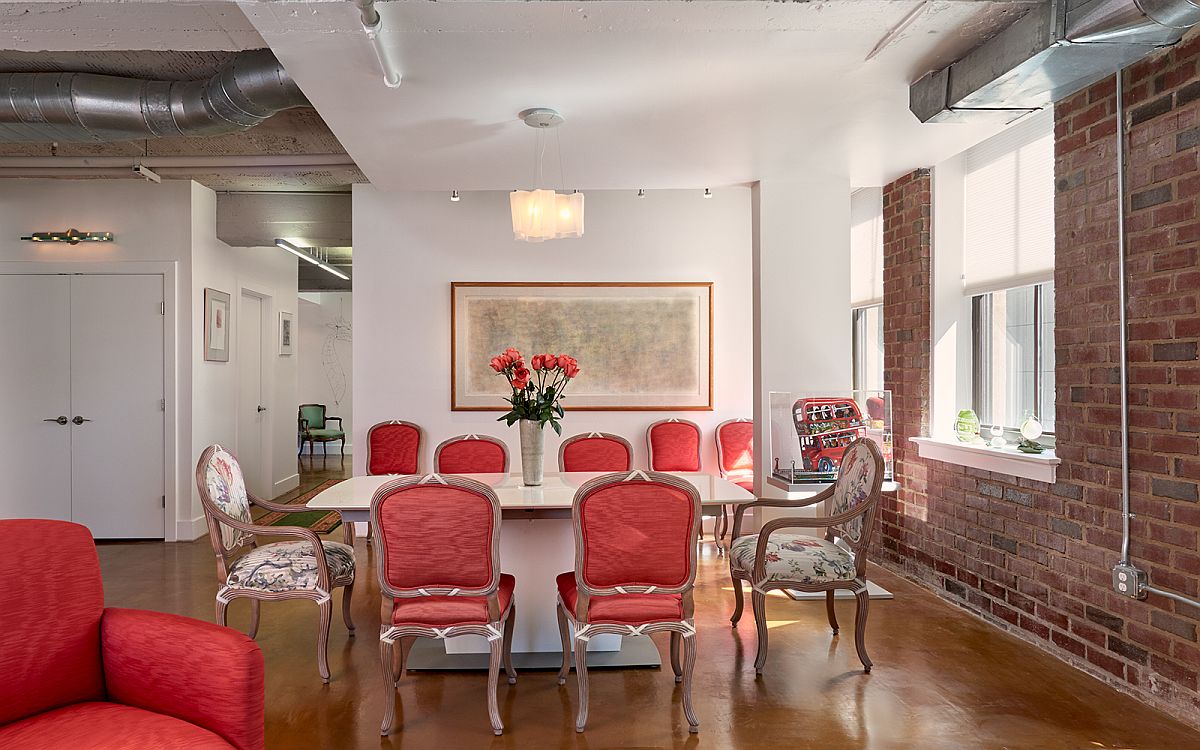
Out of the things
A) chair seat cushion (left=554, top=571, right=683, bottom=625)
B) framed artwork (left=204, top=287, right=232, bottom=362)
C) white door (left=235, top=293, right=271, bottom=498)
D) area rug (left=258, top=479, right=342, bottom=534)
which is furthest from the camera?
white door (left=235, top=293, right=271, bottom=498)

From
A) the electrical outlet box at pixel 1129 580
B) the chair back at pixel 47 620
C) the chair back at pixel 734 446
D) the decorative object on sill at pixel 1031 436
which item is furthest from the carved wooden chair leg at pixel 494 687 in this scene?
the chair back at pixel 734 446

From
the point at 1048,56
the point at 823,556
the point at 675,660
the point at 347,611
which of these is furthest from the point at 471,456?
the point at 1048,56

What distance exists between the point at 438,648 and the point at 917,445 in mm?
3114

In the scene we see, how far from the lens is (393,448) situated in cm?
584

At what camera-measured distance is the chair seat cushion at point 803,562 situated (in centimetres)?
340

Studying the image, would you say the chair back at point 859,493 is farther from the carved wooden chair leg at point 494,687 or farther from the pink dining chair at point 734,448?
the pink dining chair at point 734,448

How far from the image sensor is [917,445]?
476 centimetres

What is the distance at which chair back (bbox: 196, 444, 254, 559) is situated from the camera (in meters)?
3.35

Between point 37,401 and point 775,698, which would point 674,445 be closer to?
point 775,698

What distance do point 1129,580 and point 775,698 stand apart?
4.84 feet

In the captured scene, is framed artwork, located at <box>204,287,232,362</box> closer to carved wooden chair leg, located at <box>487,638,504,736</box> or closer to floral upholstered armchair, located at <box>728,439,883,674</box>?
carved wooden chair leg, located at <box>487,638,504,736</box>

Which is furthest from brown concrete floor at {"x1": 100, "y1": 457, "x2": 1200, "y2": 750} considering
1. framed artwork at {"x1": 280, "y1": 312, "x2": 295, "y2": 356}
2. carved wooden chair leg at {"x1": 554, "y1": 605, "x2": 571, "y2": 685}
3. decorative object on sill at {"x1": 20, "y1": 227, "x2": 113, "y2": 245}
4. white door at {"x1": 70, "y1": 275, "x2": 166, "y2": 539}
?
framed artwork at {"x1": 280, "y1": 312, "x2": 295, "y2": 356}

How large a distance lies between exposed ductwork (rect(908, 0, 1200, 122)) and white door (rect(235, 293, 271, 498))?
6.31m

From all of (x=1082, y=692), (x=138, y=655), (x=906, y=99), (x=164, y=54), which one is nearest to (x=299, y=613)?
(x=138, y=655)
